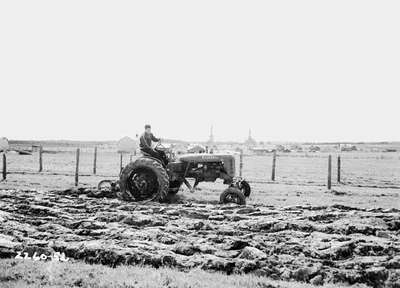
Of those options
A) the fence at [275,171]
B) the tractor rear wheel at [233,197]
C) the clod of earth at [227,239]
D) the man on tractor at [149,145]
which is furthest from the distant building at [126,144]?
the clod of earth at [227,239]

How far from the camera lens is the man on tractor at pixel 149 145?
11.1m

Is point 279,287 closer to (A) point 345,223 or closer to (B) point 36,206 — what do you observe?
(A) point 345,223

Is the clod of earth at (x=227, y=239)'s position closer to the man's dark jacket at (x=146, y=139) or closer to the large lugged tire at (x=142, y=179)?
the large lugged tire at (x=142, y=179)

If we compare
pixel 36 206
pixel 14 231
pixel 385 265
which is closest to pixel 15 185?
pixel 36 206

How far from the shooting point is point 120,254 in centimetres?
554

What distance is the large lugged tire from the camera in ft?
35.1

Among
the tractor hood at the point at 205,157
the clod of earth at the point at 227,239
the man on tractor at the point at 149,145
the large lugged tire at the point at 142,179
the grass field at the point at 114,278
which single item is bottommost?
the grass field at the point at 114,278

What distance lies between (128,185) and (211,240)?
5.23m

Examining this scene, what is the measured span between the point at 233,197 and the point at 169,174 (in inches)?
71.2

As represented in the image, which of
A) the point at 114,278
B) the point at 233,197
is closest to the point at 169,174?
the point at 233,197

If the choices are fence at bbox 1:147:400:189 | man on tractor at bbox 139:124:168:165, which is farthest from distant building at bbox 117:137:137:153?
man on tractor at bbox 139:124:168:165

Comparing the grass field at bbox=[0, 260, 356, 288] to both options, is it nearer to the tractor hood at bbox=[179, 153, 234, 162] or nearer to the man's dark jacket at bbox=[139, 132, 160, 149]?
the man's dark jacket at bbox=[139, 132, 160, 149]

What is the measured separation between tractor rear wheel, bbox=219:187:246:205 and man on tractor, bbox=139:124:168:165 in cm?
193

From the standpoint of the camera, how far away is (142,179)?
35.9 feet
